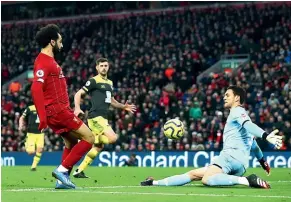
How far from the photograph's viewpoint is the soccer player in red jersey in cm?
1178

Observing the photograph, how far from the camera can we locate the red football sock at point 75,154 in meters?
12.0

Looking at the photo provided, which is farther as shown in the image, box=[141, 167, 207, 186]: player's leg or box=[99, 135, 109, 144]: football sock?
box=[99, 135, 109, 144]: football sock

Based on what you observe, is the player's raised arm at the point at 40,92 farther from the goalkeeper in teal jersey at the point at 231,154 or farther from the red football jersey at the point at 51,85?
the goalkeeper in teal jersey at the point at 231,154

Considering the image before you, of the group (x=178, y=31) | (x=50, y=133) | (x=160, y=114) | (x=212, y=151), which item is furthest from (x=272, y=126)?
(x=178, y=31)

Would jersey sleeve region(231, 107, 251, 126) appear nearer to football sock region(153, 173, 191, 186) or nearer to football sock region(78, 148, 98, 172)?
football sock region(153, 173, 191, 186)

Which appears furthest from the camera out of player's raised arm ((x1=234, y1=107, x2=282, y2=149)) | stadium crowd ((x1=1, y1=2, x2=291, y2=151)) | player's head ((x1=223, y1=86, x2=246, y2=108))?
stadium crowd ((x1=1, y1=2, x2=291, y2=151))

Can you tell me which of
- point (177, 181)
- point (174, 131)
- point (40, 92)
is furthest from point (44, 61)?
point (174, 131)

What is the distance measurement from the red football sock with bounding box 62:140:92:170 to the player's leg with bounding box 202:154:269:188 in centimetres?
187

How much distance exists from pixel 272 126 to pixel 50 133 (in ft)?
33.4

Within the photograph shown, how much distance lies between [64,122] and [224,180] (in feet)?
8.29

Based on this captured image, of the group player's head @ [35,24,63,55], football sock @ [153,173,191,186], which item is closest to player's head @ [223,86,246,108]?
football sock @ [153,173,191,186]

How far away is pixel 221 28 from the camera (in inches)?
1492

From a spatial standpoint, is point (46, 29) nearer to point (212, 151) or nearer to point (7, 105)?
point (212, 151)

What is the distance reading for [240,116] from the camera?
12.1 m
